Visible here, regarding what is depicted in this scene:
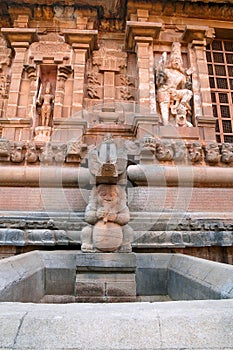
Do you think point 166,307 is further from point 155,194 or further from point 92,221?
point 155,194

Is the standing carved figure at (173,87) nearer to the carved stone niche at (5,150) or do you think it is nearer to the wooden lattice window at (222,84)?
the wooden lattice window at (222,84)

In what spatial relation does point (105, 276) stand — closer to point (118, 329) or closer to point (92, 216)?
point (92, 216)

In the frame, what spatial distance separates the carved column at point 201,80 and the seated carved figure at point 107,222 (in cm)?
575

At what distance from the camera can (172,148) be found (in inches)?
310

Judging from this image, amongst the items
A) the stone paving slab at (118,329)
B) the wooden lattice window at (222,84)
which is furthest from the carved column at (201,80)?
the stone paving slab at (118,329)

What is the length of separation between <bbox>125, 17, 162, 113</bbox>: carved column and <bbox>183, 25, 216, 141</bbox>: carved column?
54.7 inches

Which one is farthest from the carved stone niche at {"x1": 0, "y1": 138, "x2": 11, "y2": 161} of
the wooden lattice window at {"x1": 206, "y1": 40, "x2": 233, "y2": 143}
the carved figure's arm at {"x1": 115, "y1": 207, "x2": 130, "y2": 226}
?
the wooden lattice window at {"x1": 206, "y1": 40, "x2": 233, "y2": 143}

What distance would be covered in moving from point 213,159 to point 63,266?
539cm

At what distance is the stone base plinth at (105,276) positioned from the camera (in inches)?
149

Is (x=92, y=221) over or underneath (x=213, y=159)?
underneath

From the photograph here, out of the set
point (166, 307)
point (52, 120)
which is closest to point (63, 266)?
point (166, 307)

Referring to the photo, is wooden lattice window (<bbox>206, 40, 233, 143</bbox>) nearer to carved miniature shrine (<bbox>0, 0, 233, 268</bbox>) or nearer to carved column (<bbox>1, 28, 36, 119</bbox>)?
carved miniature shrine (<bbox>0, 0, 233, 268</bbox>)

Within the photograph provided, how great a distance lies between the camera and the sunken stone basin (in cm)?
278

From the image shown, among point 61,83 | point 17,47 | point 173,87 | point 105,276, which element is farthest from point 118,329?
point 17,47
